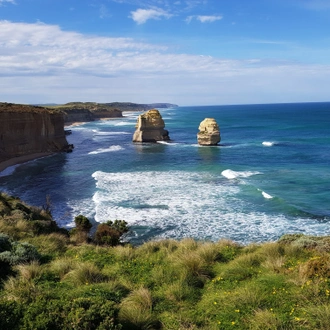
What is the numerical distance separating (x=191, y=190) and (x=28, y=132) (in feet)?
107

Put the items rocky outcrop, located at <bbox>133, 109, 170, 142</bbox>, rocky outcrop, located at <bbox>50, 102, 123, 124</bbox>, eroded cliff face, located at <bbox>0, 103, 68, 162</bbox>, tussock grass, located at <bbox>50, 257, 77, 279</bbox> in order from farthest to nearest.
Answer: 1. rocky outcrop, located at <bbox>50, 102, 123, 124</bbox>
2. rocky outcrop, located at <bbox>133, 109, 170, 142</bbox>
3. eroded cliff face, located at <bbox>0, 103, 68, 162</bbox>
4. tussock grass, located at <bbox>50, 257, 77, 279</bbox>

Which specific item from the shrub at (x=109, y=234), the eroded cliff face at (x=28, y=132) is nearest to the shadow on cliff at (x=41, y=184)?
the eroded cliff face at (x=28, y=132)

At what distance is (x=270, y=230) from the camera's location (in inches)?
806

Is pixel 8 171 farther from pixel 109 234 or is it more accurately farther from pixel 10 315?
pixel 10 315

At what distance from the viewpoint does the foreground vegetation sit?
20.4 feet

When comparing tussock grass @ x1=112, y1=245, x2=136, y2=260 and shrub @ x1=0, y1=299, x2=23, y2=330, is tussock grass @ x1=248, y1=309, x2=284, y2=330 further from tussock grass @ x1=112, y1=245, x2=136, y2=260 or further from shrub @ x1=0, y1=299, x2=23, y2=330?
tussock grass @ x1=112, y1=245, x2=136, y2=260

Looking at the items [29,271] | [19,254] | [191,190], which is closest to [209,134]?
[191,190]

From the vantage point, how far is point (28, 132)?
52312 mm

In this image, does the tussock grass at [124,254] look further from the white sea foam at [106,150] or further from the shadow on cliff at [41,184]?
the white sea foam at [106,150]

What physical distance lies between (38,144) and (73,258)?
48043mm

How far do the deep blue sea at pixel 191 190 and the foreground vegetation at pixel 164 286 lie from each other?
8.43 m

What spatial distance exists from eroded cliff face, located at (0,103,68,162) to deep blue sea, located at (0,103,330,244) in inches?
144

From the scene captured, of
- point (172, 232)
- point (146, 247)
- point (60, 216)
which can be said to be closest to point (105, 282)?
point (146, 247)

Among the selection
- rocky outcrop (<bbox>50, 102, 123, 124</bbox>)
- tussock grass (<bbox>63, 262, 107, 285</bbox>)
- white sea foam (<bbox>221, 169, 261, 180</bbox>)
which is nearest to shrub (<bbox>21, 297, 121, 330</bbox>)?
tussock grass (<bbox>63, 262, 107, 285</bbox>)
